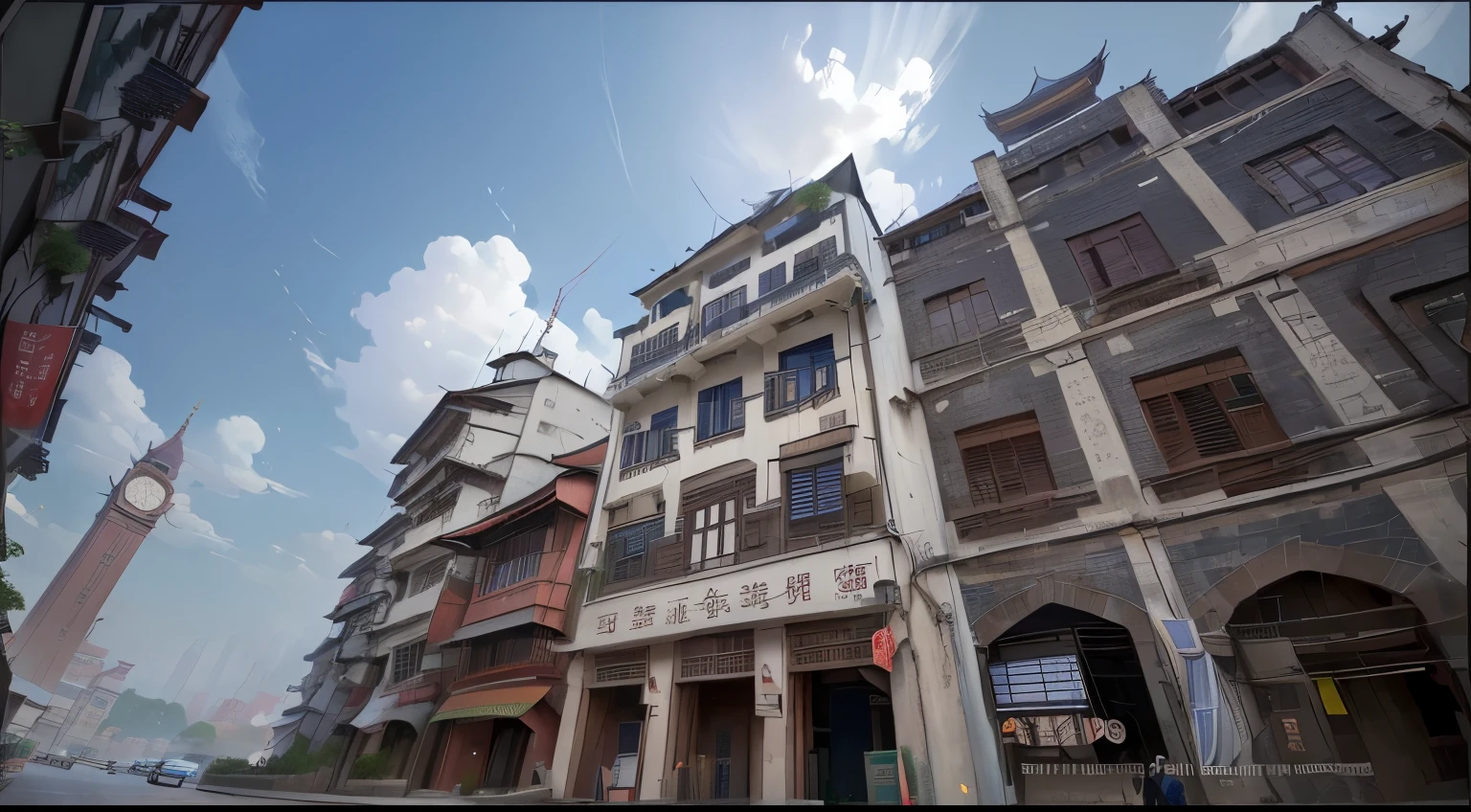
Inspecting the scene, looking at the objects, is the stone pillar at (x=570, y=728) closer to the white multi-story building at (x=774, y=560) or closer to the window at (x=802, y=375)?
the white multi-story building at (x=774, y=560)

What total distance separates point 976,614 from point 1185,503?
393cm

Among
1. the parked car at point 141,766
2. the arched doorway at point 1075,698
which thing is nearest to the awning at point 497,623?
the arched doorway at point 1075,698

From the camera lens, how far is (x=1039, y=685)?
31.5ft

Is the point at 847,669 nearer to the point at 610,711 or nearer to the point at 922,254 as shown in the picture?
the point at 610,711

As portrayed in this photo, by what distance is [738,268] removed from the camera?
1889 cm

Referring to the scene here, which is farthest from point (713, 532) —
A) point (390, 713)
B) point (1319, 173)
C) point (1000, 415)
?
point (390, 713)

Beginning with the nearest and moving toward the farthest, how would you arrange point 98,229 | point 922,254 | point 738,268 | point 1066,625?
point 1066,625 < point 98,229 < point 922,254 < point 738,268

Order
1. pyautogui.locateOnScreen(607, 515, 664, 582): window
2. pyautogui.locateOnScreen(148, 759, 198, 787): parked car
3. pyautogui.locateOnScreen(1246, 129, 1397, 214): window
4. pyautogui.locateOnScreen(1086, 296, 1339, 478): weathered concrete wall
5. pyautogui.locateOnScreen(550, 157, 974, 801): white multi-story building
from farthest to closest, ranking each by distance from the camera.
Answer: pyautogui.locateOnScreen(148, 759, 198, 787): parked car
pyautogui.locateOnScreen(607, 515, 664, 582): window
pyautogui.locateOnScreen(550, 157, 974, 801): white multi-story building
pyautogui.locateOnScreen(1246, 129, 1397, 214): window
pyautogui.locateOnScreen(1086, 296, 1339, 478): weathered concrete wall

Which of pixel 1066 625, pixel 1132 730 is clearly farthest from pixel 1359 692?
pixel 1066 625

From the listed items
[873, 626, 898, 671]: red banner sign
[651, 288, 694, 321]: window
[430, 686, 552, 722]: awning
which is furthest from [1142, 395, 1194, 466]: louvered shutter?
[430, 686, 552, 722]: awning

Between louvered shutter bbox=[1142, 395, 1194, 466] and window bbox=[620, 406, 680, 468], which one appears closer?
louvered shutter bbox=[1142, 395, 1194, 466]

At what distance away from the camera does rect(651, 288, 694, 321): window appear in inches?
795

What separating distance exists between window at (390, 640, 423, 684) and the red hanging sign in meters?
16.3

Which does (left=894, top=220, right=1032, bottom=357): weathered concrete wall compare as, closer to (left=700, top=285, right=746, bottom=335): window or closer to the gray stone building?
the gray stone building
